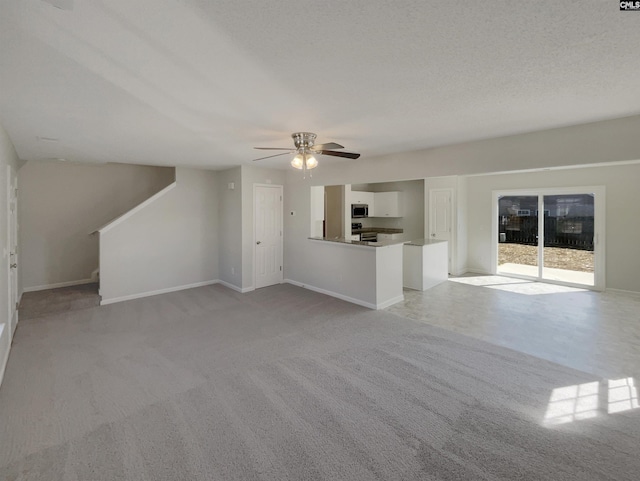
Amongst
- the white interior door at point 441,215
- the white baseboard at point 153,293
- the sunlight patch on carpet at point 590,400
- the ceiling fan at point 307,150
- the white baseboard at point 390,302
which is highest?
the ceiling fan at point 307,150

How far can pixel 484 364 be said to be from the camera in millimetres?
3000

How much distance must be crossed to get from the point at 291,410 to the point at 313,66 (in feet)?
8.21

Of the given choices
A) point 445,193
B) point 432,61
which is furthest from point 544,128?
point 445,193

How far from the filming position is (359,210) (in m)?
8.14

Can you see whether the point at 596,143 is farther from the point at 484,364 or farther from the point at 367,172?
the point at 367,172

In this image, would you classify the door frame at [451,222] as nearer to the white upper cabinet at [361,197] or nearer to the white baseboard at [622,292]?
the white upper cabinet at [361,197]

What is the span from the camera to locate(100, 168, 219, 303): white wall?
17.2 ft

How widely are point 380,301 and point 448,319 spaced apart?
1040mm

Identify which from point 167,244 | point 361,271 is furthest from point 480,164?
point 167,244

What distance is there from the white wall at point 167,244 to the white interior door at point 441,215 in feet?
17.0

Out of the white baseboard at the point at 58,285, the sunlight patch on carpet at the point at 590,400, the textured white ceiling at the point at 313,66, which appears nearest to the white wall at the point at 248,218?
the textured white ceiling at the point at 313,66

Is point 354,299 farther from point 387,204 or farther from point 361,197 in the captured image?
point 387,204

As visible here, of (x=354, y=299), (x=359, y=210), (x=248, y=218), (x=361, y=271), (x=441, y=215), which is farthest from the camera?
(x=359, y=210)

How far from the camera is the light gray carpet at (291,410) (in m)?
1.82
